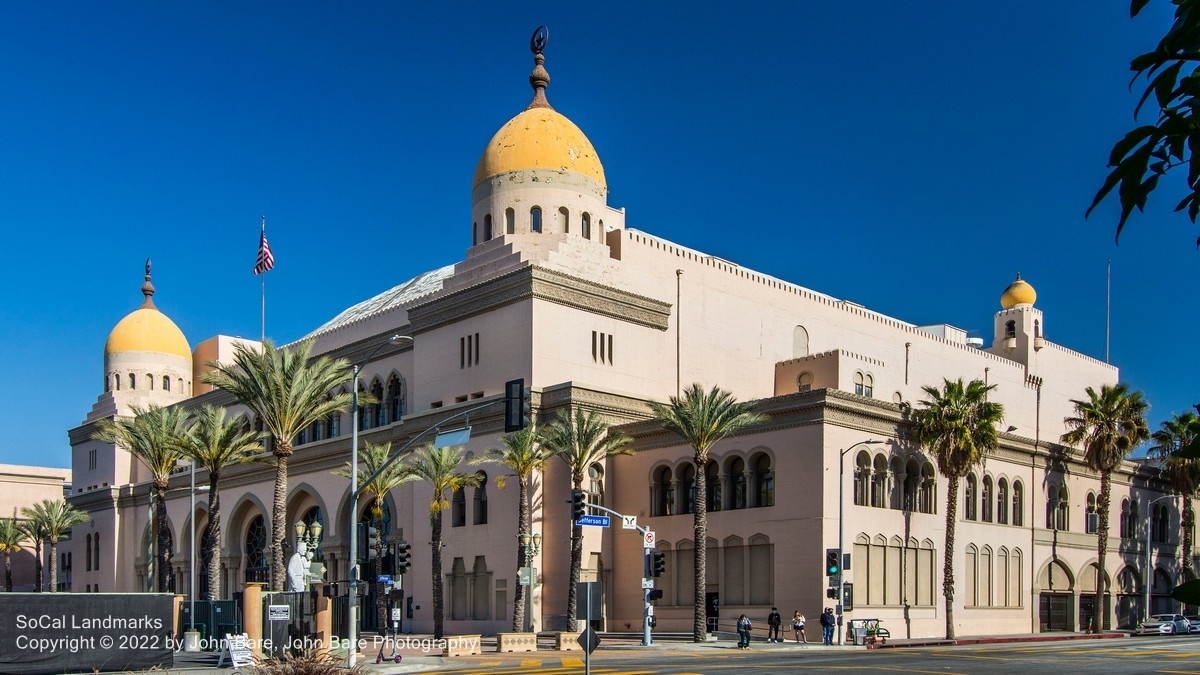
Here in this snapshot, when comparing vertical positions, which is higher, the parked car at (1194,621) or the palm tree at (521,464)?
the palm tree at (521,464)

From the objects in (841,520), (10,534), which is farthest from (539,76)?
(10,534)

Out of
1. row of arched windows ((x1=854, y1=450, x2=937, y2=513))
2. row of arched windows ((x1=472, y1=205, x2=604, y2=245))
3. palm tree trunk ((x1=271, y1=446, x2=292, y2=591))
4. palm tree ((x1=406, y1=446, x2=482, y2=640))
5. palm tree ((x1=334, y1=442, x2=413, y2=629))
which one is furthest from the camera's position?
row of arched windows ((x1=472, y1=205, x2=604, y2=245))

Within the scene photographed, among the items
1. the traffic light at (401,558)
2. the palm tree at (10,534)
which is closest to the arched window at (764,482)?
the traffic light at (401,558)

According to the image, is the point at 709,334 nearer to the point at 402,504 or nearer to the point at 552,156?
the point at 552,156

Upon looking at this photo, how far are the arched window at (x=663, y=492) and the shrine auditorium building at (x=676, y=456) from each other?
0.10 meters

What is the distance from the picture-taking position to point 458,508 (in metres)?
61.4

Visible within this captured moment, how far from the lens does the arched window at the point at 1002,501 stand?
62681mm

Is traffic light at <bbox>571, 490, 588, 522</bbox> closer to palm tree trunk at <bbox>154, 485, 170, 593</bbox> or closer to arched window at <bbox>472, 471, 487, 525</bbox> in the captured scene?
arched window at <bbox>472, 471, 487, 525</bbox>

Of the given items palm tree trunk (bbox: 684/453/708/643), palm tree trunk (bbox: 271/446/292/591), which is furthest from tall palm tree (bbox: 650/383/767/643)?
palm tree trunk (bbox: 271/446/292/591)

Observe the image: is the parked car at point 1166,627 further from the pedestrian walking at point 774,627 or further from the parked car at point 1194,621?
the pedestrian walking at point 774,627

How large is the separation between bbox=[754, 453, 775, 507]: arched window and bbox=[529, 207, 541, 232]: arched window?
16300 millimetres

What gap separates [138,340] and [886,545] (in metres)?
57.0

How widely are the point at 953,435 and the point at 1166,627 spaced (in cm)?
1667

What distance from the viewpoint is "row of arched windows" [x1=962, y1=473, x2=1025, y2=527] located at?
199ft
